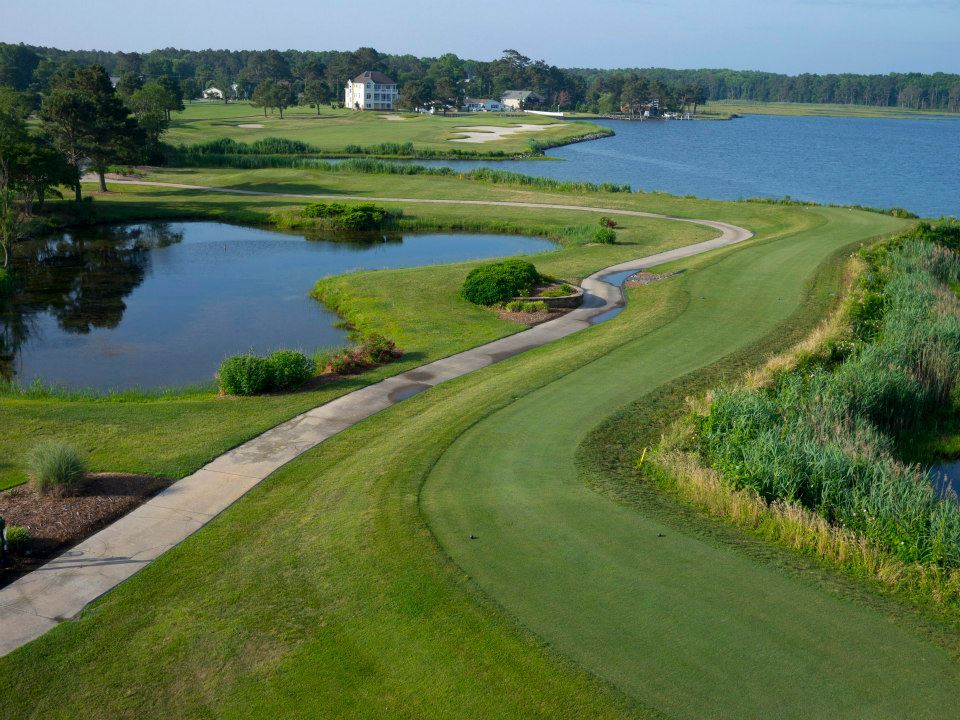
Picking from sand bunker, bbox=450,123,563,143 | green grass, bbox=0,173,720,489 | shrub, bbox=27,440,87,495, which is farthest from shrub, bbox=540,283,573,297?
sand bunker, bbox=450,123,563,143

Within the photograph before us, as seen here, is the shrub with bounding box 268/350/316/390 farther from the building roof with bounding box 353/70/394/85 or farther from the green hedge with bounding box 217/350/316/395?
the building roof with bounding box 353/70/394/85

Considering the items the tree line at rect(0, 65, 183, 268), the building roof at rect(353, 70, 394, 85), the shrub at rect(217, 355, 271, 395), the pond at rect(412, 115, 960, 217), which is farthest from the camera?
the building roof at rect(353, 70, 394, 85)

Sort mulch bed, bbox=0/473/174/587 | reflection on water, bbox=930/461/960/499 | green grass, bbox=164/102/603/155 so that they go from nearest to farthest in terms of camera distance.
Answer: mulch bed, bbox=0/473/174/587
reflection on water, bbox=930/461/960/499
green grass, bbox=164/102/603/155

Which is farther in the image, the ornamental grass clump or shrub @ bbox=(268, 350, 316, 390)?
shrub @ bbox=(268, 350, 316, 390)

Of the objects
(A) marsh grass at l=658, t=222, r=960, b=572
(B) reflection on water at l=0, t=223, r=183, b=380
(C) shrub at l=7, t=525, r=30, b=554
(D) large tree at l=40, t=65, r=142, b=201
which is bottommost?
(B) reflection on water at l=0, t=223, r=183, b=380

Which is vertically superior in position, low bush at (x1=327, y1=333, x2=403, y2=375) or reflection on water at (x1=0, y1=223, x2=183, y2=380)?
low bush at (x1=327, y1=333, x2=403, y2=375)

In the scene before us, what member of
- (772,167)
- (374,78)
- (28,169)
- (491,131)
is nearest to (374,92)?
(374,78)
